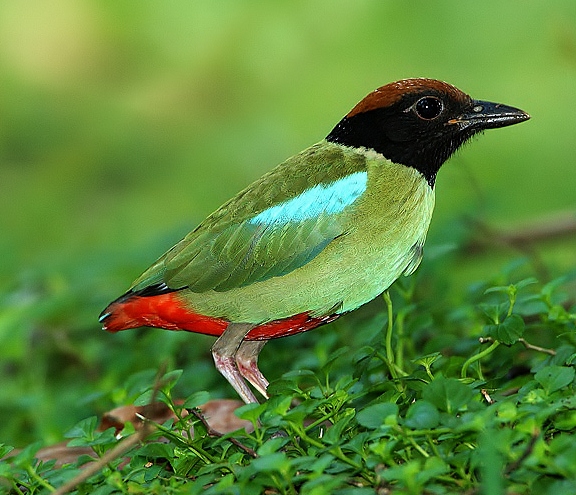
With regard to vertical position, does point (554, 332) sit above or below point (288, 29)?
below

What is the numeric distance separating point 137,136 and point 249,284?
22.3ft

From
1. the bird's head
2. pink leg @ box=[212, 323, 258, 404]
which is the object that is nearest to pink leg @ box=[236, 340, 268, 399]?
pink leg @ box=[212, 323, 258, 404]

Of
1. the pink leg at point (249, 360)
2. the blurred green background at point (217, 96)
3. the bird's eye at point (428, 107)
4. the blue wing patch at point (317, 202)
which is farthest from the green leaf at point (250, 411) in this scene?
the blurred green background at point (217, 96)

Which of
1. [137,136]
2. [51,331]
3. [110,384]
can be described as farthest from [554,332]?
[137,136]

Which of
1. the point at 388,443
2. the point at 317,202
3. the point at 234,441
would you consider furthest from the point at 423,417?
the point at 317,202

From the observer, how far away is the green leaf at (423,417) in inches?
111

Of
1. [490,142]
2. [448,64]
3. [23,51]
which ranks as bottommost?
[490,142]

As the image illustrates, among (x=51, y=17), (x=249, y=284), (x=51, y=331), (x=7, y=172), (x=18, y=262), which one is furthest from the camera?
(x=51, y=17)

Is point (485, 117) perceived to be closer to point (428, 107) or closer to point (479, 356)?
point (428, 107)

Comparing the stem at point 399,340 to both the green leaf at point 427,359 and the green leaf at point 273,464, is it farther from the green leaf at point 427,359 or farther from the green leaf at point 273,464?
the green leaf at point 273,464

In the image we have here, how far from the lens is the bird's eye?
4.12 metres

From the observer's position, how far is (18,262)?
7051 mm

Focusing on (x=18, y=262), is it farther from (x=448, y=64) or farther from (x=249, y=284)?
(x=448, y=64)

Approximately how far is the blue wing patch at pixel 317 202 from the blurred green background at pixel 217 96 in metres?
3.29
